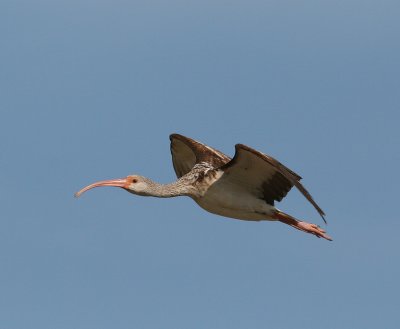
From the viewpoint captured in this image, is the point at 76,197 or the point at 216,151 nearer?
the point at 76,197

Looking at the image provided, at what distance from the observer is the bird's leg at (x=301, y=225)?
1227 inches

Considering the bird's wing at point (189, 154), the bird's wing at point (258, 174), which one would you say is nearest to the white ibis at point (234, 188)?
the bird's wing at point (258, 174)

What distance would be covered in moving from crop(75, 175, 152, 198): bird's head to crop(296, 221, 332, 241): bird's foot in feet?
13.5

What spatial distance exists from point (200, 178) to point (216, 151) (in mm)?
2832

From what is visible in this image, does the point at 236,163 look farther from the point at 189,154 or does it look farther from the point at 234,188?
the point at 189,154

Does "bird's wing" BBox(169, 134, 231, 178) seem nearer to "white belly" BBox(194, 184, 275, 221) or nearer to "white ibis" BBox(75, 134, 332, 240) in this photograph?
"white ibis" BBox(75, 134, 332, 240)

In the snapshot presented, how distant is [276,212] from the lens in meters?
31.0

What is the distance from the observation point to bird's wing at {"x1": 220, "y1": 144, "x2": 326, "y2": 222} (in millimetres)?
28703

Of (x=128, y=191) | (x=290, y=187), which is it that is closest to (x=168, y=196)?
(x=128, y=191)

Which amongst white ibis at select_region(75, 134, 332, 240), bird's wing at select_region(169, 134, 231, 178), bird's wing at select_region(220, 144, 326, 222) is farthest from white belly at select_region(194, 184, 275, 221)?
bird's wing at select_region(169, 134, 231, 178)

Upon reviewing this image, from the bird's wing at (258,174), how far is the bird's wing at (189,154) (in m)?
1.88

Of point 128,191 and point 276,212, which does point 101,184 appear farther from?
point 276,212

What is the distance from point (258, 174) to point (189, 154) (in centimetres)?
501

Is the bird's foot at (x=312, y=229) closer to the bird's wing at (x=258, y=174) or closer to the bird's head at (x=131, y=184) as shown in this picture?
the bird's wing at (x=258, y=174)
